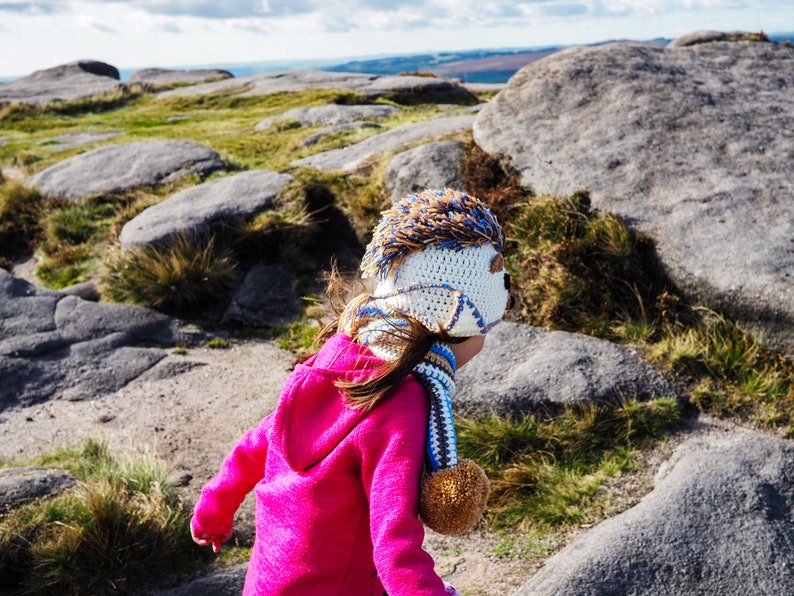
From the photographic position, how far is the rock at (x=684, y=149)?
667cm

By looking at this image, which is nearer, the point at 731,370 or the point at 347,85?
the point at 731,370

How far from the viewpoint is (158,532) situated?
4.84 m

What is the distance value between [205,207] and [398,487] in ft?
26.4

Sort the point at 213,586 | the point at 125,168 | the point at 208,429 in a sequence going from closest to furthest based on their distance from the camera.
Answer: the point at 213,586
the point at 208,429
the point at 125,168

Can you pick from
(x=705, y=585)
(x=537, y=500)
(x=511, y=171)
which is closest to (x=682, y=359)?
(x=537, y=500)

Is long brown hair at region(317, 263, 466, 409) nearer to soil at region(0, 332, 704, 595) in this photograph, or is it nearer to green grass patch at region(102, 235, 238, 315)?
soil at region(0, 332, 704, 595)

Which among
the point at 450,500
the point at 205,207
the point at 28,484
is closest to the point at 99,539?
the point at 28,484

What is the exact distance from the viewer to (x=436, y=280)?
2.87 m

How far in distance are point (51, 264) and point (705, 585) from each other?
930 centimetres

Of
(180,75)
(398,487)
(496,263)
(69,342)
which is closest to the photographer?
(398,487)

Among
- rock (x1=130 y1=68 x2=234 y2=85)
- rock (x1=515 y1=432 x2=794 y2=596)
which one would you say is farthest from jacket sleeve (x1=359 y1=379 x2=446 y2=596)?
rock (x1=130 y1=68 x2=234 y2=85)

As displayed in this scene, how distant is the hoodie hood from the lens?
109 inches

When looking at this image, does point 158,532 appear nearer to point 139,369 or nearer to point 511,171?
point 139,369

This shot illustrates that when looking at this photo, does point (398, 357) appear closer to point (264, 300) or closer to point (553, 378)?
point (553, 378)
